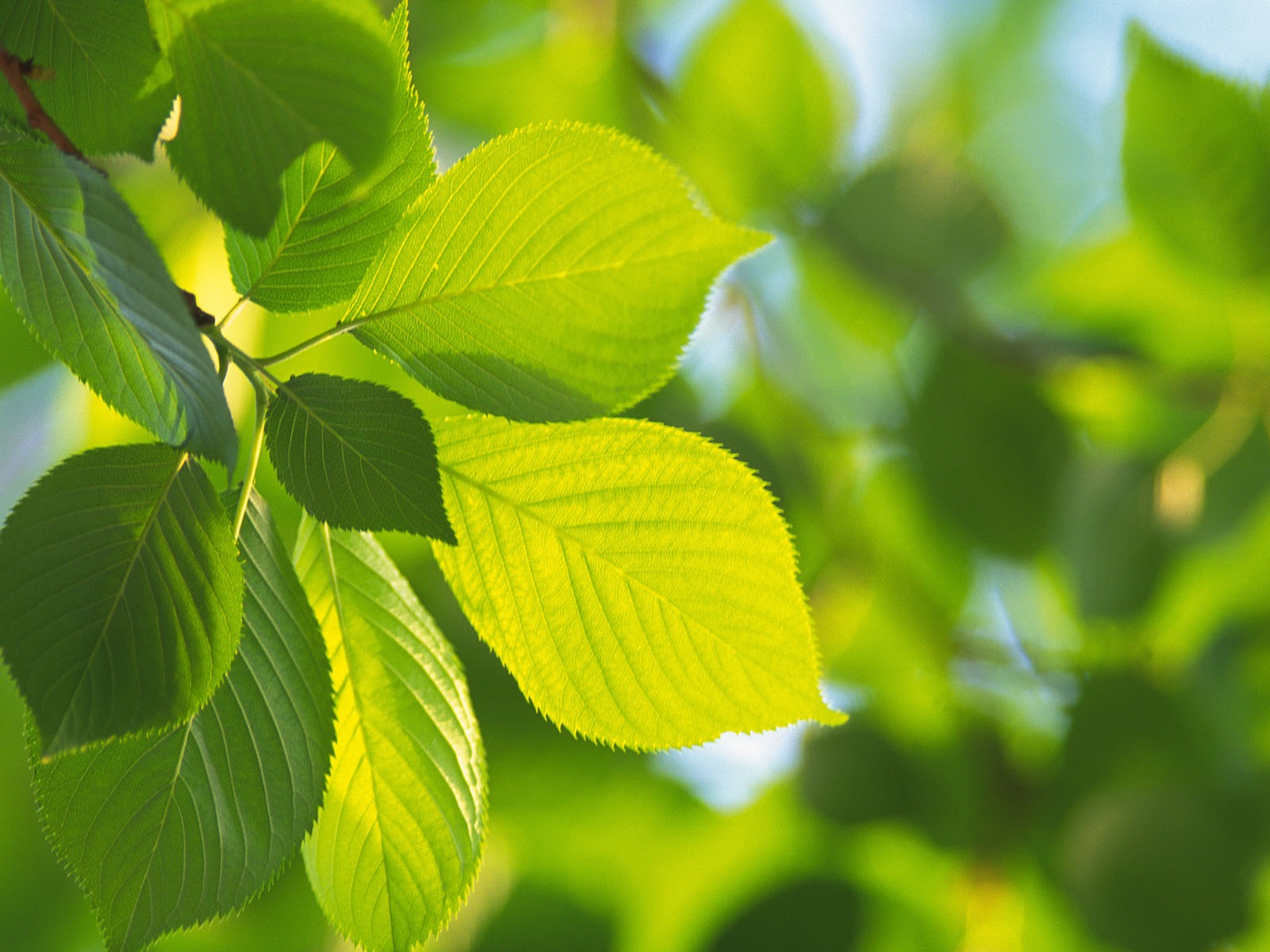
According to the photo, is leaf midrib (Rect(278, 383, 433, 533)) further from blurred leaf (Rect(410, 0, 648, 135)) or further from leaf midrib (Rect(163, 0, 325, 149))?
blurred leaf (Rect(410, 0, 648, 135))

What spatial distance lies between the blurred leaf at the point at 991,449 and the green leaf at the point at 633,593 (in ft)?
2.87

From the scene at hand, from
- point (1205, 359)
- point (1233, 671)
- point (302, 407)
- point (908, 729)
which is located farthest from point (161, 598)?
point (1205, 359)

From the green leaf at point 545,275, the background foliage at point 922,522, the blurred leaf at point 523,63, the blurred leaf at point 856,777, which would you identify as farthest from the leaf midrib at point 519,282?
the blurred leaf at point 523,63

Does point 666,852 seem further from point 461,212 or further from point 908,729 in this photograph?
point 461,212

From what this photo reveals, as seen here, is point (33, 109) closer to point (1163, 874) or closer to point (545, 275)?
point (545, 275)

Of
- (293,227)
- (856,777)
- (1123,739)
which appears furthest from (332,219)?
(1123,739)

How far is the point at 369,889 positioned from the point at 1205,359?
4.04 feet

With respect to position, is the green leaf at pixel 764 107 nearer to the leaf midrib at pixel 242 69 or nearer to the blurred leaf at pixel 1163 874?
the blurred leaf at pixel 1163 874

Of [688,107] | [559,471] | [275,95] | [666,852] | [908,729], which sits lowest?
[666,852]

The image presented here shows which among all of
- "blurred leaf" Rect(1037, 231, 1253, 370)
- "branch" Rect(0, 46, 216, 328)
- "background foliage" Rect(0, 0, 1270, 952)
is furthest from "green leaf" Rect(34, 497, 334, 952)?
"blurred leaf" Rect(1037, 231, 1253, 370)

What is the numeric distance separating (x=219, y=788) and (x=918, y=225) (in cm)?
109

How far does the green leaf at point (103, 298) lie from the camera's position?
0.83ft

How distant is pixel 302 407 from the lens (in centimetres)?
32

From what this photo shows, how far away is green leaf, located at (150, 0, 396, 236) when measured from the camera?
0.81ft
